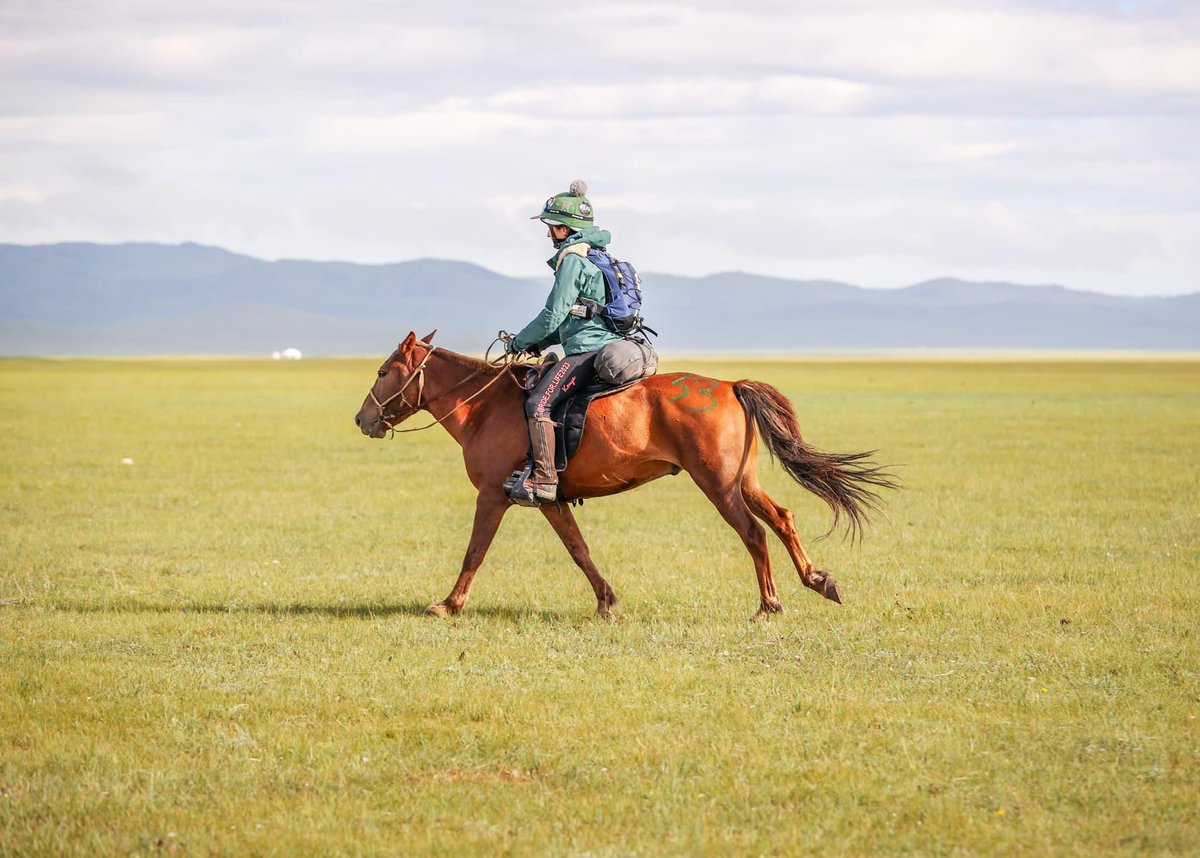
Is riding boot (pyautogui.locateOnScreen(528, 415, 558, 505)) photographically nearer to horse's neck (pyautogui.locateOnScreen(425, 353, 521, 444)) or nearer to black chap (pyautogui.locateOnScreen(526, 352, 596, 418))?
black chap (pyautogui.locateOnScreen(526, 352, 596, 418))

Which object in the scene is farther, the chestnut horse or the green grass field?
the chestnut horse

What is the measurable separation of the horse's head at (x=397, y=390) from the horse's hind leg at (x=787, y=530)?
3.02 meters

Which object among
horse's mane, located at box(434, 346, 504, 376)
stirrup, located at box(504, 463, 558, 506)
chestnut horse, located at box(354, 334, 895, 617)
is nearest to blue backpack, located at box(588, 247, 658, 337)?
chestnut horse, located at box(354, 334, 895, 617)

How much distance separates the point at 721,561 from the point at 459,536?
12.1ft

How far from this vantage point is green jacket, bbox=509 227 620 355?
11062 millimetres

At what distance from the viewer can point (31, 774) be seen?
745cm

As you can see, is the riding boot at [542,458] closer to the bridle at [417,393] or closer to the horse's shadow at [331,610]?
the horse's shadow at [331,610]

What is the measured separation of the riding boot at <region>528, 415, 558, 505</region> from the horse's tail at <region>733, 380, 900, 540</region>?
155 centimetres

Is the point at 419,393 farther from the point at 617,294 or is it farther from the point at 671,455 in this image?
the point at 671,455

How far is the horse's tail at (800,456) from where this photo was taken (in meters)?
11.3

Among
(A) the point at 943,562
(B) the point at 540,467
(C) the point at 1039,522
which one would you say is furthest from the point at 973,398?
(B) the point at 540,467

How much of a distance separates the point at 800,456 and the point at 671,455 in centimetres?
103

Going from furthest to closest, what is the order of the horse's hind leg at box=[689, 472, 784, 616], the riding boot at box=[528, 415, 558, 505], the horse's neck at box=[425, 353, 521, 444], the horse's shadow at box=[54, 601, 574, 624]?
1. the horse's neck at box=[425, 353, 521, 444]
2. the horse's shadow at box=[54, 601, 574, 624]
3. the riding boot at box=[528, 415, 558, 505]
4. the horse's hind leg at box=[689, 472, 784, 616]

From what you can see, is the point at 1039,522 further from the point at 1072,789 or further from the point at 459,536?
the point at 1072,789
